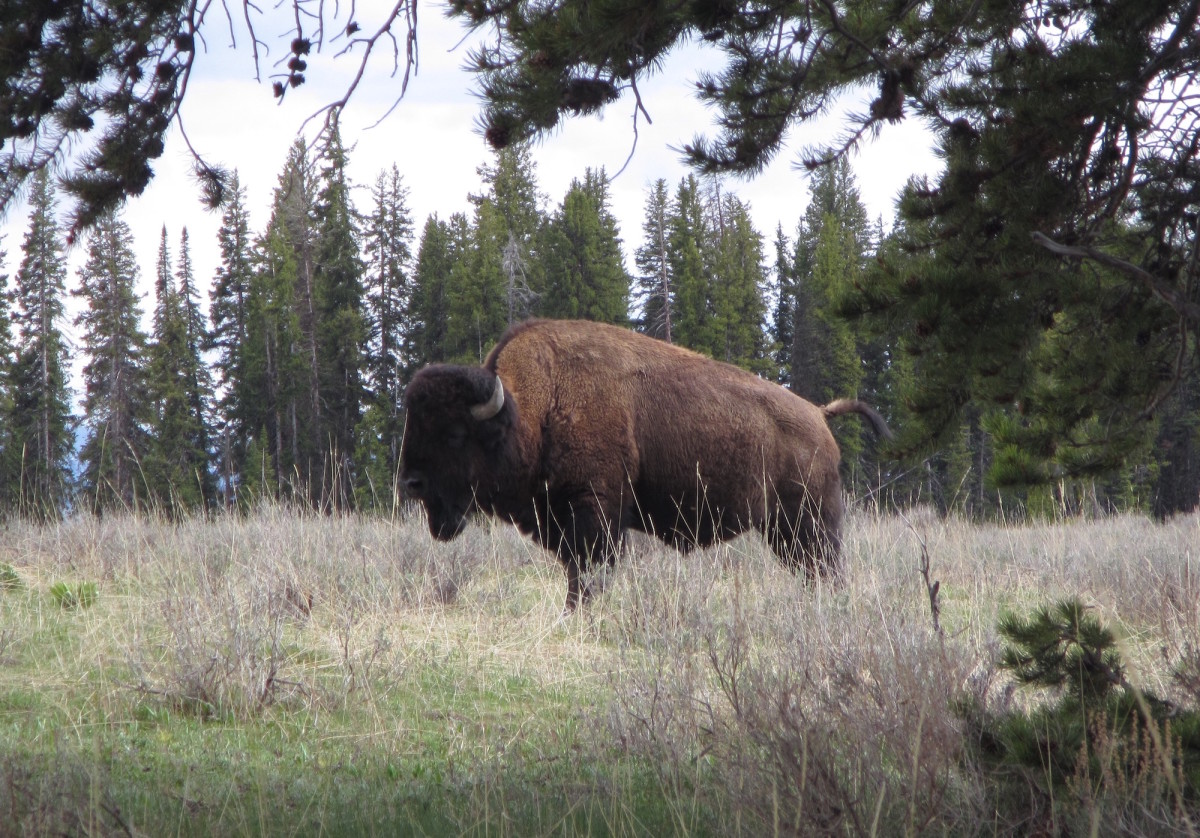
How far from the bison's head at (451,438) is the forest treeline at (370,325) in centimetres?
2778

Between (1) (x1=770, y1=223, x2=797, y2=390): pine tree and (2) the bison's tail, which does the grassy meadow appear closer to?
(2) the bison's tail

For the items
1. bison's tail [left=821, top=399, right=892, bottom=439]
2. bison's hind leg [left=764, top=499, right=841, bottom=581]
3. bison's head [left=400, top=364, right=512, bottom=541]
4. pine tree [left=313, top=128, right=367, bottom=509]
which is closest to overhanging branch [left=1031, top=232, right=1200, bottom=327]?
bison's head [left=400, top=364, right=512, bottom=541]

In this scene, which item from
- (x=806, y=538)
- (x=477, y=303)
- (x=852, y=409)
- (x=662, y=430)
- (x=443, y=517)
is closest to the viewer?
(x=443, y=517)

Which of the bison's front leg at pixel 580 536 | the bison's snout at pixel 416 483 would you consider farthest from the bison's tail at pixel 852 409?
the bison's snout at pixel 416 483

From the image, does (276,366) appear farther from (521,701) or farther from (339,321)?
(521,701)

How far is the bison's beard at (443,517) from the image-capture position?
797 cm

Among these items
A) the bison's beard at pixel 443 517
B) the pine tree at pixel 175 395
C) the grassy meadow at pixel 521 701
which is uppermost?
the pine tree at pixel 175 395

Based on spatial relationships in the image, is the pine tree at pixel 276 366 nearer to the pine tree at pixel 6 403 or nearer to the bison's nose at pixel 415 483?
the pine tree at pixel 6 403

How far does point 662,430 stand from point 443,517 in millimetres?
2001

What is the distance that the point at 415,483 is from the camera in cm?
790

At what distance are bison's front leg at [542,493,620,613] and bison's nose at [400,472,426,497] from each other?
3.36 ft

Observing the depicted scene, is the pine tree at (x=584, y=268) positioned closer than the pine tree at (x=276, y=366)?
Yes

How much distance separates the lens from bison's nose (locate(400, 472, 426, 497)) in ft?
25.9

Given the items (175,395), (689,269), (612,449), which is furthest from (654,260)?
(612,449)
